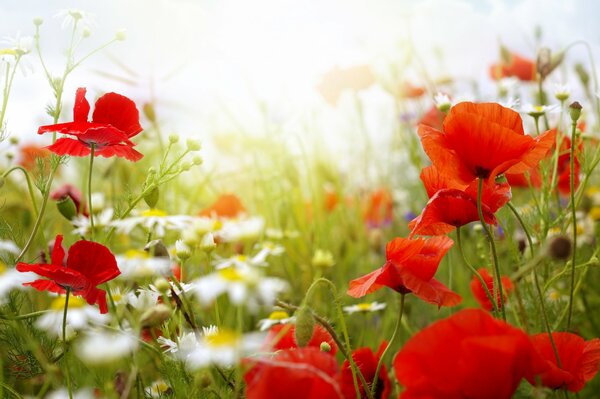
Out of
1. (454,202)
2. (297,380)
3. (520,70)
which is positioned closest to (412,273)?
(454,202)

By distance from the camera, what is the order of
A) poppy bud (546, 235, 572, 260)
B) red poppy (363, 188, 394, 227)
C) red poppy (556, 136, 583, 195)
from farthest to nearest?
red poppy (363, 188, 394, 227) → red poppy (556, 136, 583, 195) → poppy bud (546, 235, 572, 260)

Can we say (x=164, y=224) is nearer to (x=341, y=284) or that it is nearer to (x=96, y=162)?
(x=341, y=284)

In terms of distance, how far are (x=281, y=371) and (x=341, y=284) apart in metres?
0.93

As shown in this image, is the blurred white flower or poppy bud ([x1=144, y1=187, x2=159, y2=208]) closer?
the blurred white flower

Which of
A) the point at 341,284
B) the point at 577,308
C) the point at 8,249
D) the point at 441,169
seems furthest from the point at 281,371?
the point at 341,284

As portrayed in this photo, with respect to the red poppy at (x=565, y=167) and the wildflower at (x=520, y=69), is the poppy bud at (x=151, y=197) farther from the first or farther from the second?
the wildflower at (x=520, y=69)

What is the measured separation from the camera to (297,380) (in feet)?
1.36

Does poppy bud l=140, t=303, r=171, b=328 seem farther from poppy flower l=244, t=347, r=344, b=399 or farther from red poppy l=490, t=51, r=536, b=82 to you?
red poppy l=490, t=51, r=536, b=82

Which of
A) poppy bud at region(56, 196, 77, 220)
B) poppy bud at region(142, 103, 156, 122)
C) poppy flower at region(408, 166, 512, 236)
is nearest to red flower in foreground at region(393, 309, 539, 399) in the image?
poppy flower at region(408, 166, 512, 236)

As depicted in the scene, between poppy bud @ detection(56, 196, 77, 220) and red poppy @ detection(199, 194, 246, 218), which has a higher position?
poppy bud @ detection(56, 196, 77, 220)

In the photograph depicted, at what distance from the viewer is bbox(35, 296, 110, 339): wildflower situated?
0.60 metres

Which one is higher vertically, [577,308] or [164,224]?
[164,224]

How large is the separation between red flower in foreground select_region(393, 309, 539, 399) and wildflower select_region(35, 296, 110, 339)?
0.28 metres

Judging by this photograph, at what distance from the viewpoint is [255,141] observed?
1.71 meters
